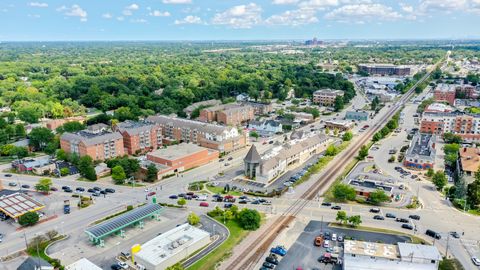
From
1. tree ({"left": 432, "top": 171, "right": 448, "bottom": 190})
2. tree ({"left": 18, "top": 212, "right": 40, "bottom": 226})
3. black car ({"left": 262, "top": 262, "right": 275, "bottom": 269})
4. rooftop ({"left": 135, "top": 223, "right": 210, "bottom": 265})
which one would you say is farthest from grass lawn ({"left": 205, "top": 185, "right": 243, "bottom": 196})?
tree ({"left": 432, "top": 171, "right": 448, "bottom": 190})

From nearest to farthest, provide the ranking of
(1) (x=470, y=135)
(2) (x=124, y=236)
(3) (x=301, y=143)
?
1. (2) (x=124, y=236)
2. (3) (x=301, y=143)
3. (1) (x=470, y=135)

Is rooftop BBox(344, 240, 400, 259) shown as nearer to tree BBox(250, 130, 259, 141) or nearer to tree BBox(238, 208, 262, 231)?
tree BBox(238, 208, 262, 231)

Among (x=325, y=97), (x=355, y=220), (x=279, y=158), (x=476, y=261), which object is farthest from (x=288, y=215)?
Answer: (x=325, y=97)

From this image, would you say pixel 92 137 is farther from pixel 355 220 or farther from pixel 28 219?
pixel 355 220

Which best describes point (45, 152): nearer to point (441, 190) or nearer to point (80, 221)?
point (80, 221)

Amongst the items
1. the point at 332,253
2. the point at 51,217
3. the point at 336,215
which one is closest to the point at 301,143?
the point at 336,215

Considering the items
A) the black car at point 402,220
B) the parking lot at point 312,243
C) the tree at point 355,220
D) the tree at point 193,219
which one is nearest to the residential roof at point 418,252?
the parking lot at point 312,243
